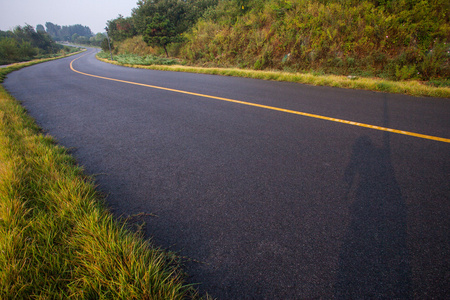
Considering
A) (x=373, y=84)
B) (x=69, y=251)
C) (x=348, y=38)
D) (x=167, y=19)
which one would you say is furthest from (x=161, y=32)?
(x=69, y=251)

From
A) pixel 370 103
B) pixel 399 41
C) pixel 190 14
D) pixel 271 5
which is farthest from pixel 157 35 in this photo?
pixel 370 103

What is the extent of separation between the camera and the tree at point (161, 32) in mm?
25125

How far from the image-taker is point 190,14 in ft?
87.8

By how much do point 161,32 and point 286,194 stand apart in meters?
28.8

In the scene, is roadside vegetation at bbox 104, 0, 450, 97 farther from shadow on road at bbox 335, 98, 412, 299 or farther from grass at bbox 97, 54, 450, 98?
shadow on road at bbox 335, 98, 412, 299

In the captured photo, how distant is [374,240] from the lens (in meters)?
1.62

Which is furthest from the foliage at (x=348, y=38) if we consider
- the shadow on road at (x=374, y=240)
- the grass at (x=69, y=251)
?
the grass at (x=69, y=251)

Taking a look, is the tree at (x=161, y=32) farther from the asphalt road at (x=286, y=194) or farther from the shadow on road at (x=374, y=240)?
the shadow on road at (x=374, y=240)

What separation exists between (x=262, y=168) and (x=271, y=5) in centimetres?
1353

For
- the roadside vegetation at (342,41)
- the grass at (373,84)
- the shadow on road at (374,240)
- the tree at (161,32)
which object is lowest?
the shadow on road at (374,240)

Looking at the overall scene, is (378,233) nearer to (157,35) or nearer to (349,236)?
(349,236)

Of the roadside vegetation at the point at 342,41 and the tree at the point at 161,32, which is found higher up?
the tree at the point at 161,32

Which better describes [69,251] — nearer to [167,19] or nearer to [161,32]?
[161,32]

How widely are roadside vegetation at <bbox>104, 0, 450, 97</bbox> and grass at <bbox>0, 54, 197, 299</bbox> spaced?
24.6 ft
